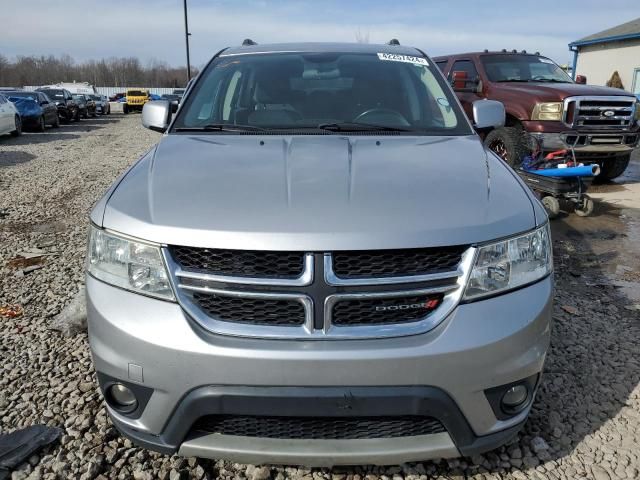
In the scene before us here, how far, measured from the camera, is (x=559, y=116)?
25.0 ft

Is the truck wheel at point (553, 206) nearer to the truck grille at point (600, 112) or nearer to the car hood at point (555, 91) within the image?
the truck grille at point (600, 112)

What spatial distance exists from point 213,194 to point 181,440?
888 mm

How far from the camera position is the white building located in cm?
2486

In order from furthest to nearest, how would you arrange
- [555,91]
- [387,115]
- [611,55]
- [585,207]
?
[611,55] < [555,91] < [585,207] < [387,115]

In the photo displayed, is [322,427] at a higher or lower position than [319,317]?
lower

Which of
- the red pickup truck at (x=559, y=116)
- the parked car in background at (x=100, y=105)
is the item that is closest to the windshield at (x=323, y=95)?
the red pickup truck at (x=559, y=116)

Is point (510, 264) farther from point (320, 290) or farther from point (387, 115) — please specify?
point (387, 115)

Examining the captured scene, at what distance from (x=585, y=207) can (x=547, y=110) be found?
71.3 inches

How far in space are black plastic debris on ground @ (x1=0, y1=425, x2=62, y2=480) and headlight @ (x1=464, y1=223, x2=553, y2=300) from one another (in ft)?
6.40

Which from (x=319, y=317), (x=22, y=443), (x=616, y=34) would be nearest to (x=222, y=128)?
(x=319, y=317)

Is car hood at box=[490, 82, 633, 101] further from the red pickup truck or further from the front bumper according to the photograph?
the front bumper

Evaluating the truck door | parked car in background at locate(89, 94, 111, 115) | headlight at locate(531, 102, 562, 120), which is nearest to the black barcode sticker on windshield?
headlight at locate(531, 102, 562, 120)

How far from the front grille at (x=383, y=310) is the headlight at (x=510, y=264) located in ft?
0.47

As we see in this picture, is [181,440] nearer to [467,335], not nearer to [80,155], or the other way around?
[467,335]
